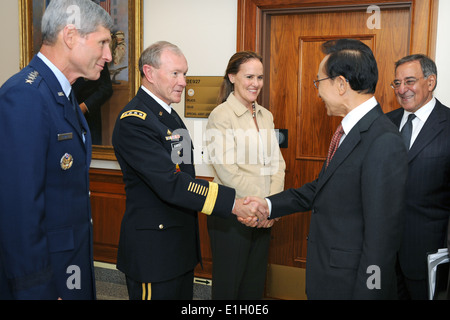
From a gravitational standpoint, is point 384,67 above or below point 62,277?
above

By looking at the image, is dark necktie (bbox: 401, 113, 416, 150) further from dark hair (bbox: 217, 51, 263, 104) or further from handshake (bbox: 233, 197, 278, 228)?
dark hair (bbox: 217, 51, 263, 104)

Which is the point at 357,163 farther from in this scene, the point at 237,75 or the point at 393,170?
the point at 237,75

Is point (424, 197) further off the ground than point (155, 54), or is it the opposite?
point (155, 54)

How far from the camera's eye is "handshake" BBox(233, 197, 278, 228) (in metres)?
2.47

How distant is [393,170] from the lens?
4.98 ft

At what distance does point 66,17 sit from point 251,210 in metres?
1.47

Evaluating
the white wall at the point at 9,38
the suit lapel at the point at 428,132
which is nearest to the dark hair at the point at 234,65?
the suit lapel at the point at 428,132

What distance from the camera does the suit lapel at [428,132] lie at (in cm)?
239

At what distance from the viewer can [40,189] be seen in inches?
52.9

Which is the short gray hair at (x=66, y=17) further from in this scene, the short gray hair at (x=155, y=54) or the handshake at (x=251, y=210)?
the handshake at (x=251, y=210)

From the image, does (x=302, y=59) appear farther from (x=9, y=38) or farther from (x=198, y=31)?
(x=9, y=38)

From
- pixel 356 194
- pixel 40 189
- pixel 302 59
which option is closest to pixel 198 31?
pixel 302 59

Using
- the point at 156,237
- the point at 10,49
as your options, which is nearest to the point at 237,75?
the point at 156,237

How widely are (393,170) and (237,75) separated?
1.54 m
